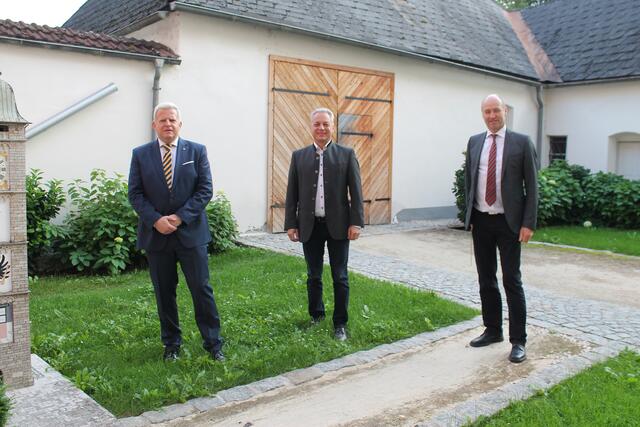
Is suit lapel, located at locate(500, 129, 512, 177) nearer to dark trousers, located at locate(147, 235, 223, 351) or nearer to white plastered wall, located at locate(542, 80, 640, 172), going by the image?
dark trousers, located at locate(147, 235, 223, 351)

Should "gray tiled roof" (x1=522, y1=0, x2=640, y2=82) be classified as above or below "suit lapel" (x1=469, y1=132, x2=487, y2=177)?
above

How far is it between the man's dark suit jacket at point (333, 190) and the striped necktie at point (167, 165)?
1.20 metres

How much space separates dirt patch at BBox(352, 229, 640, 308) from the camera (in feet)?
23.7

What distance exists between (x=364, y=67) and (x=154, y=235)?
27.1 feet

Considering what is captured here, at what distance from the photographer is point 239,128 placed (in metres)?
10.1

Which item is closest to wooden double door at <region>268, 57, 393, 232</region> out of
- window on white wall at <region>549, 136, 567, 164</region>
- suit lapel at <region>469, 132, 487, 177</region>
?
suit lapel at <region>469, 132, 487, 177</region>

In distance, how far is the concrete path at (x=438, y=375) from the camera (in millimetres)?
3699

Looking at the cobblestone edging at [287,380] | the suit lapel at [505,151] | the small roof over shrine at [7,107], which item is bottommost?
the cobblestone edging at [287,380]

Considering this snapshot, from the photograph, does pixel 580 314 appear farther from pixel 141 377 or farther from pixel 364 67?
pixel 364 67

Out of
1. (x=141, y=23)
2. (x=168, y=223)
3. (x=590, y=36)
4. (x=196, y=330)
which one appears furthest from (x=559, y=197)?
(x=168, y=223)

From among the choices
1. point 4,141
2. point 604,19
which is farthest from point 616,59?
point 4,141

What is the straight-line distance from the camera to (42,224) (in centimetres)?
754

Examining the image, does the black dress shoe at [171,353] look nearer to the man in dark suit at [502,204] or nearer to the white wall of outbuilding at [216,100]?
the man in dark suit at [502,204]

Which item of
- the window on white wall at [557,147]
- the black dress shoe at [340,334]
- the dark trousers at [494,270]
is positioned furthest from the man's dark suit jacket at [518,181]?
the window on white wall at [557,147]
